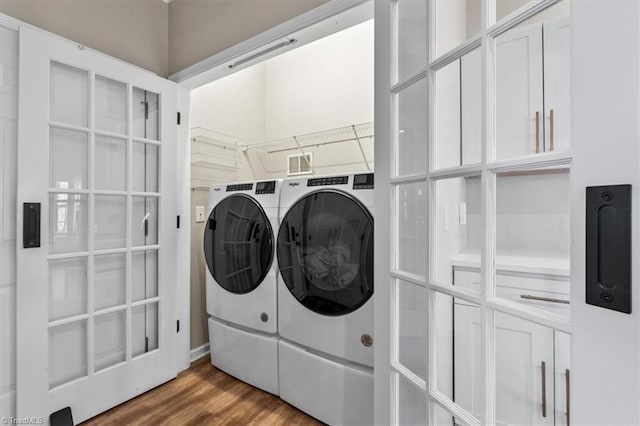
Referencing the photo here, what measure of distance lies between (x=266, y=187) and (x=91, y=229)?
96 centimetres

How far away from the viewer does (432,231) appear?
35.2 inches

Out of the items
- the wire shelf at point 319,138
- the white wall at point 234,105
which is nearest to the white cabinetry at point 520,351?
the wire shelf at point 319,138

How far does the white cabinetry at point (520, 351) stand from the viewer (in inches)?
24.9

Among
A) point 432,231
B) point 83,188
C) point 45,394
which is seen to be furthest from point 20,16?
point 432,231

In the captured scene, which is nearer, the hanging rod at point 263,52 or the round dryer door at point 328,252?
the round dryer door at point 328,252

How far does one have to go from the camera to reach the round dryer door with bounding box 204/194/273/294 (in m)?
1.81

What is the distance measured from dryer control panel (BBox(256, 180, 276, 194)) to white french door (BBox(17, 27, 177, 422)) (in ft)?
1.98

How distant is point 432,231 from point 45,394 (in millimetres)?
1936

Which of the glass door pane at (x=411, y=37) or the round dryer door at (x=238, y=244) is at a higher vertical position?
the glass door pane at (x=411, y=37)

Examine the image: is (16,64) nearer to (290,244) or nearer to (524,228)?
(290,244)

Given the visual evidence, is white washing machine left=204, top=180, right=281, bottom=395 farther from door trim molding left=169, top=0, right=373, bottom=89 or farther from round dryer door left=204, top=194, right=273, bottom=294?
door trim molding left=169, top=0, right=373, bottom=89

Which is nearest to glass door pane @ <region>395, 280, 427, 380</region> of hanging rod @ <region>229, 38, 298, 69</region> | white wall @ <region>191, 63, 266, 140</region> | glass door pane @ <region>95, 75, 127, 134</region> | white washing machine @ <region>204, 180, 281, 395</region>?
white washing machine @ <region>204, 180, 281, 395</region>

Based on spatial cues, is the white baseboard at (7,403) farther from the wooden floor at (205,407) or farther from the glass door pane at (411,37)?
the glass door pane at (411,37)

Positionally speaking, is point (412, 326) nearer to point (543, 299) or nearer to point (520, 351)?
point (520, 351)
